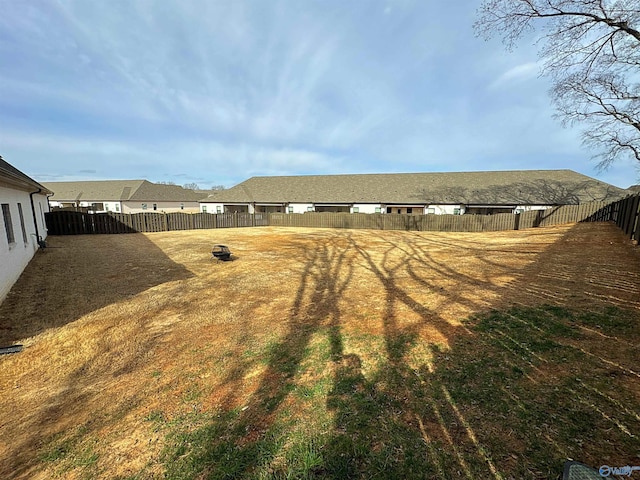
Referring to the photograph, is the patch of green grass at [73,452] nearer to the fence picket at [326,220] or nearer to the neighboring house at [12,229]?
the neighboring house at [12,229]

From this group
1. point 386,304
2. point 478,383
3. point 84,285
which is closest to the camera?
point 478,383

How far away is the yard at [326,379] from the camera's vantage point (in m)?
2.64

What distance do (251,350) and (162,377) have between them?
128 cm

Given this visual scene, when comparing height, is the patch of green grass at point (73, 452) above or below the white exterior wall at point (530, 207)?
below

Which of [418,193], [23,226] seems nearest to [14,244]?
[23,226]

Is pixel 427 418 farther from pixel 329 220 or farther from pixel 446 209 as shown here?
pixel 446 209

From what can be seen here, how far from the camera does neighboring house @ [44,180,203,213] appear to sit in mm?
46625

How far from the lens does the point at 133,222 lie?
23.8 metres

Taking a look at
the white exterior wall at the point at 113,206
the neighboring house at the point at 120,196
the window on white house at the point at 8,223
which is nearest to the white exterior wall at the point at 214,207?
the neighboring house at the point at 120,196

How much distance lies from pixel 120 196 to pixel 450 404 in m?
56.1

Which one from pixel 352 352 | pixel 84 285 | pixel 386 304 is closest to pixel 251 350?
pixel 352 352

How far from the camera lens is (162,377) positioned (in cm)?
406

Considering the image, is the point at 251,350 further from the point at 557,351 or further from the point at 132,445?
the point at 557,351

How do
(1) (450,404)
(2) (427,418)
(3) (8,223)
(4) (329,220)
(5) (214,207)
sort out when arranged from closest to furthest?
(2) (427,418), (1) (450,404), (3) (8,223), (4) (329,220), (5) (214,207)
